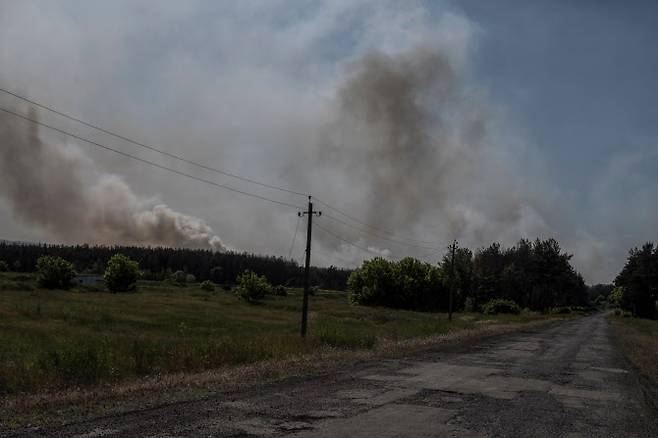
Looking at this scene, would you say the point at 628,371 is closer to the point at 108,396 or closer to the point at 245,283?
the point at 108,396

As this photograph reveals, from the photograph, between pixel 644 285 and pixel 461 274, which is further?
pixel 461 274

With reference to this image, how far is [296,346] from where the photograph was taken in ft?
77.8

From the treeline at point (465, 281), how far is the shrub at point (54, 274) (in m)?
51.4

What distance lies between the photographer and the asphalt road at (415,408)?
9875 mm

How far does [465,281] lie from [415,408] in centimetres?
11741

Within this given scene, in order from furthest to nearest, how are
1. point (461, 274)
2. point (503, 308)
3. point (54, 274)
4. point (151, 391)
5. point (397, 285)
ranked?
point (461, 274) → point (397, 285) → point (503, 308) → point (54, 274) → point (151, 391)

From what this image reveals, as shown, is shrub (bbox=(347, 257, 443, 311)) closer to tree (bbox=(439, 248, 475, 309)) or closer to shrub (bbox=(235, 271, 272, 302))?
tree (bbox=(439, 248, 475, 309))

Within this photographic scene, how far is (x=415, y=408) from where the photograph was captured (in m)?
12.2

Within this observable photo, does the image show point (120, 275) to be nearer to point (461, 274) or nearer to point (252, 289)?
point (252, 289)

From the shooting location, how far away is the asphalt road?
9875 mm

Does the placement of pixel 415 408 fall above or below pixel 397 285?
below

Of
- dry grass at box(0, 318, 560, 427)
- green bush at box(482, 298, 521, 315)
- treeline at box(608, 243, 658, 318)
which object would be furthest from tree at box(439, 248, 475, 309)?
dry grass at box(0, 318, 560, 427)

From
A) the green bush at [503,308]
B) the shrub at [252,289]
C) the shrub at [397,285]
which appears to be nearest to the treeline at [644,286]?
the green bush at [503,308]

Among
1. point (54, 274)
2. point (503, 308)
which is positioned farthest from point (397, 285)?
point (54, 274)
